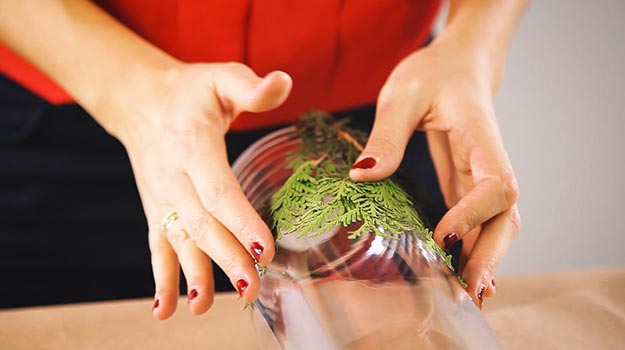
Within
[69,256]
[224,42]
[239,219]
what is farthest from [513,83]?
[239,219]

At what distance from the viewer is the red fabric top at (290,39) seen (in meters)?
0.97

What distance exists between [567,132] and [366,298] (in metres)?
1.51

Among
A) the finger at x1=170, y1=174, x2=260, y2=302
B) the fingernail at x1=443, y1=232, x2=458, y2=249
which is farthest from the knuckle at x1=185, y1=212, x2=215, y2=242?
the fingernail at x1=443, y1=232, x2=458, y2=249

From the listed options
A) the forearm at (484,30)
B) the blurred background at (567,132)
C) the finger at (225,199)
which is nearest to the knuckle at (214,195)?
the finger at (225,199)

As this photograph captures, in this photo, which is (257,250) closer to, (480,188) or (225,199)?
(225,199)

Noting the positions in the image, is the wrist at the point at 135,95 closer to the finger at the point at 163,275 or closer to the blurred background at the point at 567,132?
the finger at the point at 163,275

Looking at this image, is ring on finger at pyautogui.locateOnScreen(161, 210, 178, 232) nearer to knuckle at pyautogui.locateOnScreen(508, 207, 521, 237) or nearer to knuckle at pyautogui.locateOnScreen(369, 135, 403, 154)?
knuckle at pyautogui.locateOnScreen(369, 135, 403, 154)

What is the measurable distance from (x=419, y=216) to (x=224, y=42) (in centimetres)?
45

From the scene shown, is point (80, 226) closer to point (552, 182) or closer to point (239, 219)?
point (239, 219)

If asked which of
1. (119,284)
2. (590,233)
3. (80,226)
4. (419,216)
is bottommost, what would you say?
(590,233)

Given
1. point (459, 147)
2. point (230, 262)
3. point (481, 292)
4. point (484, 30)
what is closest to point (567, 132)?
point (484, 30)

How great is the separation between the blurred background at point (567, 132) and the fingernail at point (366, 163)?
4.15 ft

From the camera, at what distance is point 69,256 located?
115 cm

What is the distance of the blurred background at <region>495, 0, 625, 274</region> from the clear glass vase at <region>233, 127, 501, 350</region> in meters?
1.30
